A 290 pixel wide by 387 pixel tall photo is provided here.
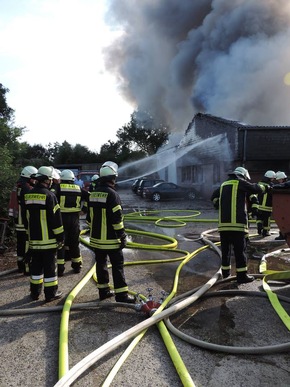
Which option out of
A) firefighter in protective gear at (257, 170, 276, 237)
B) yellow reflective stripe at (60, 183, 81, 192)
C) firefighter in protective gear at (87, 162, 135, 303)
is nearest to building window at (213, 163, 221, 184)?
firefighter in protective gear at (257, 170, 276, 237)

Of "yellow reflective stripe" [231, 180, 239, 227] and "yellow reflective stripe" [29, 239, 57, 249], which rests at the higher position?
"yellow reflective stripe" [231, 180, 239, 227]

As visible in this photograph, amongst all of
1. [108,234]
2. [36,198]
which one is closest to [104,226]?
[108,234]

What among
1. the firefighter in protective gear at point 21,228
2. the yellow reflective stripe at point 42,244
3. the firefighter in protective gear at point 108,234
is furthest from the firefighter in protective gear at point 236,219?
the firefighter in protective gear at point 21,228

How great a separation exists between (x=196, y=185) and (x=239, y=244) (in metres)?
17.4

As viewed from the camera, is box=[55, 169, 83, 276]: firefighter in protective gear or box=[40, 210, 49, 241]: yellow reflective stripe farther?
box=[55, 169, 83, 276]: firefighter in protective gear

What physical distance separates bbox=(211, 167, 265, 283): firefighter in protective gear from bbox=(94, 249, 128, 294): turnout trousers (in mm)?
1646

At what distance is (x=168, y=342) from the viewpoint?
9.93 ft

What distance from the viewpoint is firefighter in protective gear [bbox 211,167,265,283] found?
4777mm

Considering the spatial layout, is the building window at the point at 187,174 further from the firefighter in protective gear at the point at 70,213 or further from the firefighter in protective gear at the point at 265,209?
the firefighter in protective gear at the point at 70,213

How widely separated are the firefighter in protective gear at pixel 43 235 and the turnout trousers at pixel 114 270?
1.79 feet

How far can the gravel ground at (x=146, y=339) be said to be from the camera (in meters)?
2.65

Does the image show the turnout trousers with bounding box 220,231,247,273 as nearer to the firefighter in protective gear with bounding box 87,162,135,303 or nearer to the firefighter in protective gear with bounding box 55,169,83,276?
the firefighter in protective gear with bounding box 87,162,135,303

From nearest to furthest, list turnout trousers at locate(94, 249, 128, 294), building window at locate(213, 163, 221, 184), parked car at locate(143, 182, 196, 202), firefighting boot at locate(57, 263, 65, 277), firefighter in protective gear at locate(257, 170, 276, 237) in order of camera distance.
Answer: turnout trousers at locate(94, 249, 128, 294), firefighting boot at locate(57, 263, 65, 277), firefighter in protective gear at locate(257, 170, 276, 237), building window at locate(213, 163, 221, 184), parked car at locate(143, 182, 196, 202)

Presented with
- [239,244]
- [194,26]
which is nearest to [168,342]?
[239,244]
